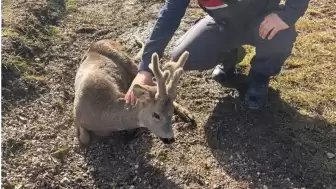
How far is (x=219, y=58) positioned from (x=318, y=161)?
1469mm

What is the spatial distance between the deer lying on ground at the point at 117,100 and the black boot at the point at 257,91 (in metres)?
0.68

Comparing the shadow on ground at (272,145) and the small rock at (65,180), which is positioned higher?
the shadow on ground at (272,145)

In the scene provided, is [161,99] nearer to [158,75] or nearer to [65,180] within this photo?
[158,75]

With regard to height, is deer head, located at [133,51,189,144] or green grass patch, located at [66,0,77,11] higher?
deer head, located at [133,51,189,144]

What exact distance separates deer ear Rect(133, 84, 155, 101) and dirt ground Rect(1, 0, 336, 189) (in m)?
0.57

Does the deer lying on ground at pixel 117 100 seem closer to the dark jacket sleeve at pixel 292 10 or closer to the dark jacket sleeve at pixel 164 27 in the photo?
the dark jacket sleeve at pixel 164 27

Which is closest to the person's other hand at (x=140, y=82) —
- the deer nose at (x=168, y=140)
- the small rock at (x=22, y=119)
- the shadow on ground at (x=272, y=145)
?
the deer nose at (x=168, y=140)

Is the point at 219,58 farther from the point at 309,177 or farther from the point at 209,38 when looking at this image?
the point at 309,177

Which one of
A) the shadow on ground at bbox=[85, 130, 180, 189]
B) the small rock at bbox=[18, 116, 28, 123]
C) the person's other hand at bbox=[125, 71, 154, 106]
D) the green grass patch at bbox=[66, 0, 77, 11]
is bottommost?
the green grass patch at bbox=[66, 0, 77, 11]

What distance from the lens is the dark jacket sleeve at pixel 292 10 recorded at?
4.79 m

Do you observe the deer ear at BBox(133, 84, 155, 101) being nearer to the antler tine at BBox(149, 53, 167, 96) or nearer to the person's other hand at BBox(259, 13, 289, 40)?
the antler tine at BBox(149, 53, 167, 96)

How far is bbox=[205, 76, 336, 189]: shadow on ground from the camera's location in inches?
180

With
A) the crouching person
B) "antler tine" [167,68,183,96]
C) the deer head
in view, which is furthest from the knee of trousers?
"antler tine" [167,68,183,96]

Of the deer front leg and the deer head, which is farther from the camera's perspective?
the deer front leg
